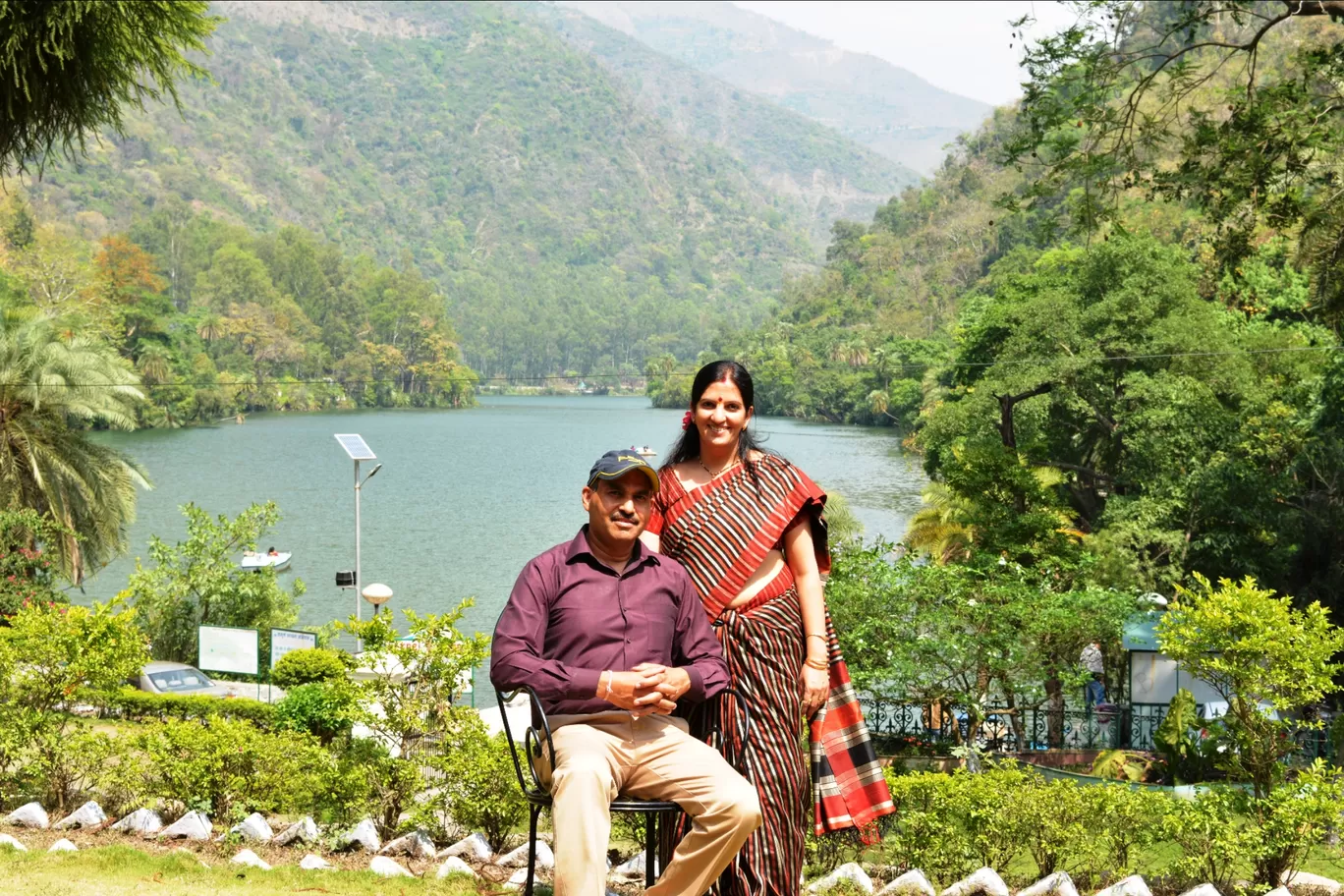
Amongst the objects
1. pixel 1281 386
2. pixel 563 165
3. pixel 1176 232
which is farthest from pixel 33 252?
pixel 563 165

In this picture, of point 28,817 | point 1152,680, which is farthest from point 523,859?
point 1152,680

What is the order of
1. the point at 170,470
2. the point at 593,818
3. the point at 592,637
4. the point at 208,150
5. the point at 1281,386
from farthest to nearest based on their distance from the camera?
the point at 208,150
the point at 170,470
the point at 1281,386
the point at 592,637
the point at 593,818

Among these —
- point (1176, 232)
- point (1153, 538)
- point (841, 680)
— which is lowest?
point (1153, 538)

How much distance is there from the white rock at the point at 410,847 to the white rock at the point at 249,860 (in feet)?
1.33

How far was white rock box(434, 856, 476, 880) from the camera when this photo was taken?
13.5 ft

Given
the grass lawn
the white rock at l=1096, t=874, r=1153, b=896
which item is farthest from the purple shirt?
the white rock at l=1096, t=874, r=1153, b=896

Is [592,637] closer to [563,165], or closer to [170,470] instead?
[170,470]

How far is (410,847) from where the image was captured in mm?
4512

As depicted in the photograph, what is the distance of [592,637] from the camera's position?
9.52 feet

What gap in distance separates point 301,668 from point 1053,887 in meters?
11.4

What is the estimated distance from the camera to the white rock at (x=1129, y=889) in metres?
4.12

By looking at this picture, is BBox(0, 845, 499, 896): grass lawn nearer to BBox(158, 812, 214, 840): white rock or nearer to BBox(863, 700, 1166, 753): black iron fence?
BBox(158, 812, 214, 840): white rock

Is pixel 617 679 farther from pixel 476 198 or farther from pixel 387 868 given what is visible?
pixel 476 198

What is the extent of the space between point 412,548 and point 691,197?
532 feet
